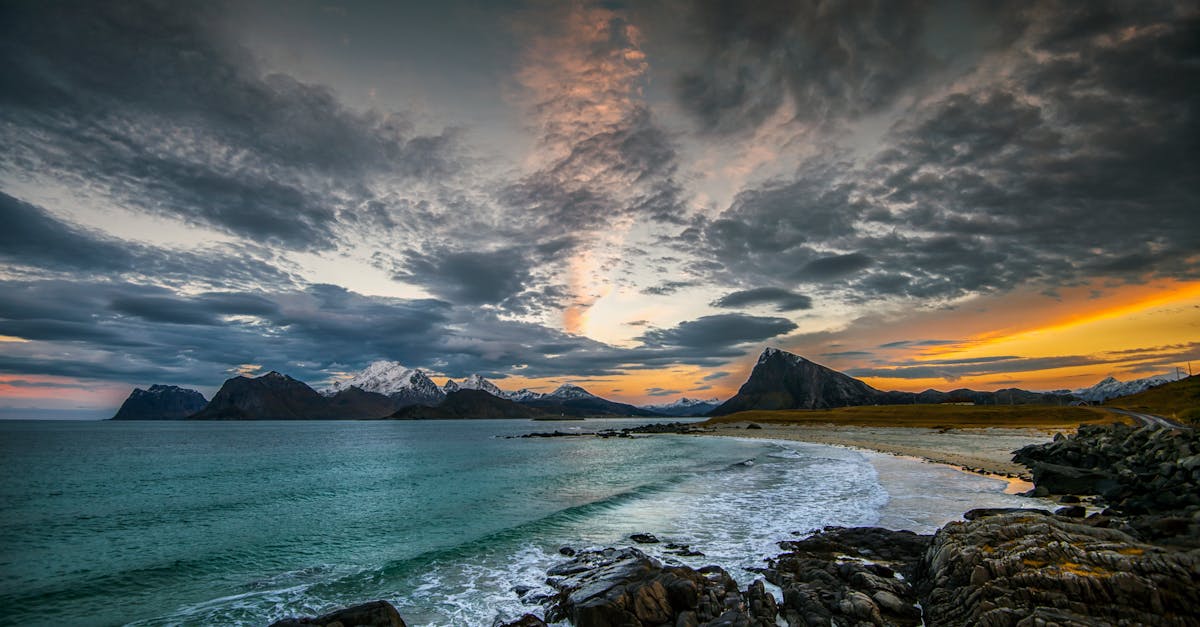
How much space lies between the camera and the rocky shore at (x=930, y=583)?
10.1 metres

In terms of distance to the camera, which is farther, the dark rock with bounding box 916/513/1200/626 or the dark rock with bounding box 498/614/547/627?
the dark rock with bounding box 498/614/547/627

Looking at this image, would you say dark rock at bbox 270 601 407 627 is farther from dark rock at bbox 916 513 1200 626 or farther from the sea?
dark rock at bbox 916 513 1200 626

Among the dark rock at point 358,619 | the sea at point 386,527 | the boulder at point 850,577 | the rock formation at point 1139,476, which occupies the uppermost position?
the rock formation at point 1139,476

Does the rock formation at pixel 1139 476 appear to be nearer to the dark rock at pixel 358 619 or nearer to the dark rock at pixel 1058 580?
the dark rock at pixel 1058 580

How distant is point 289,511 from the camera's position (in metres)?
32.1

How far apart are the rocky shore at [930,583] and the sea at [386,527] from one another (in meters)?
1.94

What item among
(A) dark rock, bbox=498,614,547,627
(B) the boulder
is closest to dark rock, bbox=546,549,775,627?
(A) dark rock, bbox=498,614,547,627

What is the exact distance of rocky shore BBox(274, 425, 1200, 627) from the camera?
399 inches

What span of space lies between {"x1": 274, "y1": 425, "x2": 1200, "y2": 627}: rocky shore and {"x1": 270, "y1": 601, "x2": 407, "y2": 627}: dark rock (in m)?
0.05

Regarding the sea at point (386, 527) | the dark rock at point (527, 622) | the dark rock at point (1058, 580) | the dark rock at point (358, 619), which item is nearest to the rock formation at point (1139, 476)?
the sea at point (386, 527)

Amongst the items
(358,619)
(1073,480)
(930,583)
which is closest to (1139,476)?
(1073,480)

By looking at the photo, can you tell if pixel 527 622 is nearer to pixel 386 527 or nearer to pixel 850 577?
pixel 850 577

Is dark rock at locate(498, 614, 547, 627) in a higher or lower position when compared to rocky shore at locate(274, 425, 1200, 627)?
lower

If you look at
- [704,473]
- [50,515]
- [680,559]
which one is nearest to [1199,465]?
[680,559]
